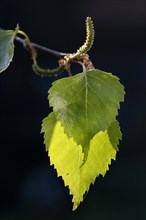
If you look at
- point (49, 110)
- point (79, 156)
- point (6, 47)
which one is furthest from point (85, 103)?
point (49, 110)

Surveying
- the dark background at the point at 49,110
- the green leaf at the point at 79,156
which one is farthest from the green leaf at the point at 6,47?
the dark background at the point at 49,110

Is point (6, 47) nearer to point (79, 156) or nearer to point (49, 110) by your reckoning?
point (79, 156)

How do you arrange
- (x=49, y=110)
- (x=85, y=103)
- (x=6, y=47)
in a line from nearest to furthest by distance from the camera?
1. (x=85, y=103)
2. (x=6, y=47)
3. (x=49, y=110)

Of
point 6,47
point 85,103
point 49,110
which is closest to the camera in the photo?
point 85,103

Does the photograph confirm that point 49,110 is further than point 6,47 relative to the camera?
Yes

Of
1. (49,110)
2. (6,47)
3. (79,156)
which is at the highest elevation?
(6,47)

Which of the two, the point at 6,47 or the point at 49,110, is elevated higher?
the point at 6,47
